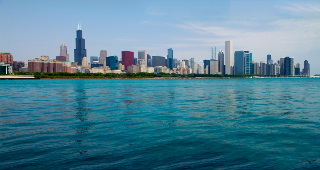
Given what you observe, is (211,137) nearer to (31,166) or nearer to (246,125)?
(246,125)

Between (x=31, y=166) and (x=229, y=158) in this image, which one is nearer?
(x=31, y=166)

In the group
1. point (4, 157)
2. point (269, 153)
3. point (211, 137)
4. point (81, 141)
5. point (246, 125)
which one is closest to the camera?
point (4, 157)

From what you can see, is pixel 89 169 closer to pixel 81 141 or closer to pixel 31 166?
pixel 31 166

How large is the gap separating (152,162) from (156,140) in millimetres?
5069

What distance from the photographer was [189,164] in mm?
14875

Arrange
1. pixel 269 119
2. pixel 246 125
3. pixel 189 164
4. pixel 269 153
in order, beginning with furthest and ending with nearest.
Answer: pixel 269 119 < pixel 246 125 < pixel 269 153 < pixel 189 164

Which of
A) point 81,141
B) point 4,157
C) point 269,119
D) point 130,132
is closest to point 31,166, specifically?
point 4,157

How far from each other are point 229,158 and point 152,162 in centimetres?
460

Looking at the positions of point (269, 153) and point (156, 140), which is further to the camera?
point (156, 140)

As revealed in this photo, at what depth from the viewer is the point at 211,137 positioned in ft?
69.9

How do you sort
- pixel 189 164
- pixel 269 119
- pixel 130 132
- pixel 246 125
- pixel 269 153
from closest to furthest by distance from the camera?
pixel 189 164 → pixel 269 153 → pixel 130 132 → pixel 246 125 → pixel 269 119

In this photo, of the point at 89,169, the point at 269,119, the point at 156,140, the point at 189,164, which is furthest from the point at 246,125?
the point at 89,169

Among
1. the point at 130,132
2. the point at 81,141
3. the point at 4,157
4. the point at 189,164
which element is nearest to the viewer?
the point at 189,164

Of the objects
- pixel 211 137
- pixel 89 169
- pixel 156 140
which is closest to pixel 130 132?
pixel 156 140
